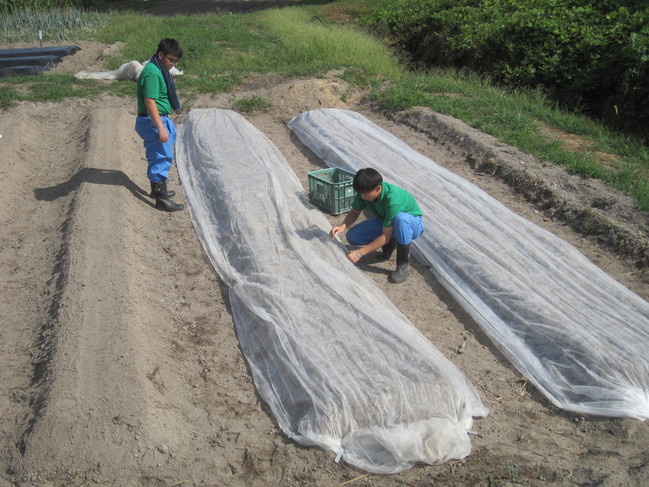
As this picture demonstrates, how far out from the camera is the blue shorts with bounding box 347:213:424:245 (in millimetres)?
4164

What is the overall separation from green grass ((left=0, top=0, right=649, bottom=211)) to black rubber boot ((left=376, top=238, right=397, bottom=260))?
220 centimetres

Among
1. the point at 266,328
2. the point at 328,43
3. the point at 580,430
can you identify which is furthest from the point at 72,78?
the point at 580,430

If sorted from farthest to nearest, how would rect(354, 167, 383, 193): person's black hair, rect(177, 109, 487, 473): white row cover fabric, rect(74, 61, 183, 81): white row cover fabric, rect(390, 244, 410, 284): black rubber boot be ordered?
rect(74, 61, 183, 81): white row cover fabric
rect(390, 244, 410, 284): black rubber boot
rect(354, 167, 383, 193): person's black hair
rect(177, 109, 487, 473): white row cover fabric

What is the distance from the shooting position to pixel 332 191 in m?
5.16

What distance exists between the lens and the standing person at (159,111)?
15.4 ft

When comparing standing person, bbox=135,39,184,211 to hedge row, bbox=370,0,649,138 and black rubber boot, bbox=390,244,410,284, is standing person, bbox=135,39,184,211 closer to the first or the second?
black rubber boot, bbox=390,244,410,284

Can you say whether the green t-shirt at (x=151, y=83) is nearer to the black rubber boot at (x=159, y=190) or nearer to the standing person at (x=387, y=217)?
the black rubber boot at (x=159, y=190)

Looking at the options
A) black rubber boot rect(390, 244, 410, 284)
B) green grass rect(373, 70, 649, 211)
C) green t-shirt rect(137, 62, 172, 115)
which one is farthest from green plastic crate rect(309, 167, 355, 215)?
green grass rect(373, 70, 649, 211)

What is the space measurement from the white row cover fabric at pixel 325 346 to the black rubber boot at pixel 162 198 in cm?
25

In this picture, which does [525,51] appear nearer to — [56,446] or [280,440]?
[280,440]

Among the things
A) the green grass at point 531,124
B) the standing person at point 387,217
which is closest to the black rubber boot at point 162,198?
the standing person at point 387,217

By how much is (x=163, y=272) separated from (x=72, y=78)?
18.2ft

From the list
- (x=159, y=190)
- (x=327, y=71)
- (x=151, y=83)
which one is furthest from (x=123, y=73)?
(x=151, y=83)

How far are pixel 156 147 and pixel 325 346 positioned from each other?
2667mm
